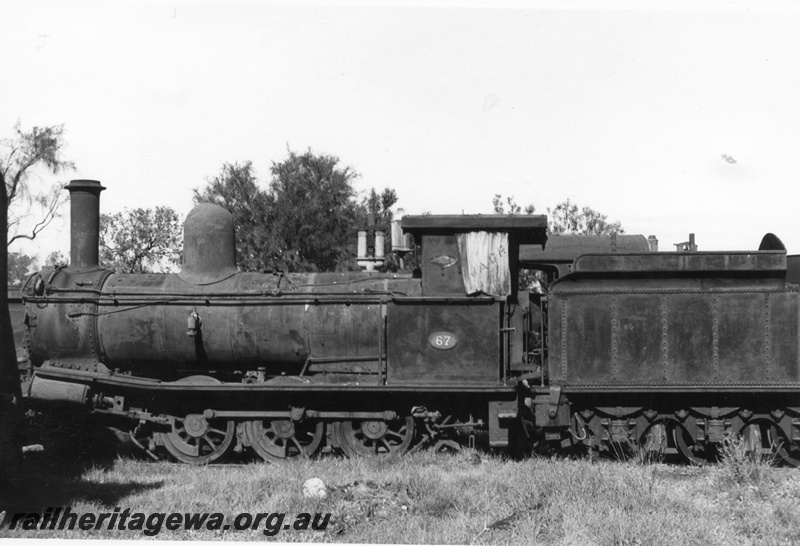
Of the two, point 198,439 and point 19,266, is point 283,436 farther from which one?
point 19,266

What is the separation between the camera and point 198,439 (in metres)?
9.75

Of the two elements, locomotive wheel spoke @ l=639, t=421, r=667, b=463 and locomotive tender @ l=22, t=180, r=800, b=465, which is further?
locomotive wheel spoke @ l=639, t=421, r=667, b=463

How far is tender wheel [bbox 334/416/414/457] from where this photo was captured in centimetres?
941

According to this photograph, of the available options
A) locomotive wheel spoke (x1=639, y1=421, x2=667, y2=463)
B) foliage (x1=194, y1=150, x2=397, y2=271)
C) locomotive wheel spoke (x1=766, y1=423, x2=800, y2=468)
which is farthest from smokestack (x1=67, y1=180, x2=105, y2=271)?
foliage (x1=194, y1=150, x2=397, y2=271)

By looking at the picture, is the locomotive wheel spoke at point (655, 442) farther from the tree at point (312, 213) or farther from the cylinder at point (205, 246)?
the tree at point (312, 213)

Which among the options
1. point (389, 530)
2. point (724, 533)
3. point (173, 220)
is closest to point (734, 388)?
point (724, 533)

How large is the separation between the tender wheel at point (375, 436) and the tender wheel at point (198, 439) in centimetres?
144

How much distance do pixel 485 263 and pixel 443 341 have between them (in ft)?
3.48

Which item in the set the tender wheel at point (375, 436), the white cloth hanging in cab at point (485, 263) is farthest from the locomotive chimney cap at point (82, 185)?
the white cloth hanging in cab at point (485, 263)

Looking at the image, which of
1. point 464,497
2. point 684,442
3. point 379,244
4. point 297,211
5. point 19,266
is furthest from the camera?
point 19,266

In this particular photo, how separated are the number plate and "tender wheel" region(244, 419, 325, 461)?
1.81 m

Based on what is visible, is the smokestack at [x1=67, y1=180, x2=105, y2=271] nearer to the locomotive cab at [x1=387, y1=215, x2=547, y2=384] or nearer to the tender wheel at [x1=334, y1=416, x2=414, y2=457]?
the tender wheel at [x1=334, y1=416, x2=414, y2=457]

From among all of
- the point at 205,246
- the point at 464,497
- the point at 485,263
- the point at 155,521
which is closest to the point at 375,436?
the point at 464,497

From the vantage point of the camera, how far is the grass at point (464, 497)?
6520 mm
